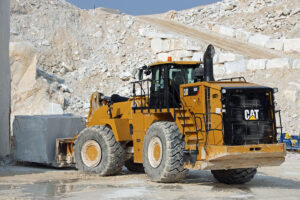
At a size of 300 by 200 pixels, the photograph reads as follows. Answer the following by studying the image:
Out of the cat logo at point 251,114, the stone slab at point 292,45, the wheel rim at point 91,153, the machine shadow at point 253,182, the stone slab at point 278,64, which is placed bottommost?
the machine shadow at point 253,182

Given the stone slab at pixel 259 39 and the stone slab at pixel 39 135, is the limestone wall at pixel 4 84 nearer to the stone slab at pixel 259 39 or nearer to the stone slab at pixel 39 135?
the stone slab at pixel 39 135

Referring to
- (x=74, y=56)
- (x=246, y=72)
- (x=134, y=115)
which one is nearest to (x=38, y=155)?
(x=134, y=115)

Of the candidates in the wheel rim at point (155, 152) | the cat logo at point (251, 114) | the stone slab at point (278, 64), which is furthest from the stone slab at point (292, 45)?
the wheel rim at point (155, 152)

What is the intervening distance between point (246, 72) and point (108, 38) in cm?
1406

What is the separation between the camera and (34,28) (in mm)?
38094

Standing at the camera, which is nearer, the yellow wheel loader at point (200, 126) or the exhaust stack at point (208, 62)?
the yellow wheel loader at point (200, 126)

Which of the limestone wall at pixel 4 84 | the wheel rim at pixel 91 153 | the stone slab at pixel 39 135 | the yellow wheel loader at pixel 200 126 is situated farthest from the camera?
the limestone wall at pixel 4 84

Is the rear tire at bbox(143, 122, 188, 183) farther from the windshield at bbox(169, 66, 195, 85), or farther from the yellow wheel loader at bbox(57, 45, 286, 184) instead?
the windshield at bbox(169, 66, 195, 85)

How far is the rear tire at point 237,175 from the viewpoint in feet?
37.3

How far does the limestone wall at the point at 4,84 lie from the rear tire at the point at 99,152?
3.39 m

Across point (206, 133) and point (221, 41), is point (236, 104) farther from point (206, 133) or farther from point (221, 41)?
point (221, 41)

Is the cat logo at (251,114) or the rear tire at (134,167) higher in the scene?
the cat logo at (251,114)

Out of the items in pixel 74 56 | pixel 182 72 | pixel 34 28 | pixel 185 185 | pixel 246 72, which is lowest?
pixel 185 185

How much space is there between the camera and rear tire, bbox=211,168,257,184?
11367 millimetres
